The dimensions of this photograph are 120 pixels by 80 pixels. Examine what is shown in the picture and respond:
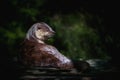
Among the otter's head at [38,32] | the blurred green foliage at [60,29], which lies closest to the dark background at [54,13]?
the blurred green foliage at [60,29]

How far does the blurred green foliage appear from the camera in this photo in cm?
536

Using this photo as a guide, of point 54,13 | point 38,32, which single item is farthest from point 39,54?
point 54,13

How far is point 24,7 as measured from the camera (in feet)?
19.2

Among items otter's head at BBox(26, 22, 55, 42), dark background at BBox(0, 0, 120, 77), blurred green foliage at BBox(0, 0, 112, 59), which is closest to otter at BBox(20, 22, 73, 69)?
otter's head at BBox(26, 22, 55, 42)

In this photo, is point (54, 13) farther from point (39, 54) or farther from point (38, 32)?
point (39, 54)

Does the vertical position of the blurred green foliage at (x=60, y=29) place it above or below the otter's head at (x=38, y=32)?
above

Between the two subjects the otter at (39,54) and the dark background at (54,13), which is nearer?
the otter at (39,54)

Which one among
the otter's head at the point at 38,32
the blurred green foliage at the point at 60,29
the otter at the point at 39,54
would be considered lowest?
the otter at the point at 39,54

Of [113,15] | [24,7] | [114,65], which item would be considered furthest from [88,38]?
[114,65]

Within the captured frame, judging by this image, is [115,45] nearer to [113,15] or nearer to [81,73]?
[113,15]

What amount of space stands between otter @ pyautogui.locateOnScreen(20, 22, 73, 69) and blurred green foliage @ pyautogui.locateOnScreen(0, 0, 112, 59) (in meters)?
1.49

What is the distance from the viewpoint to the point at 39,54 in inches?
130

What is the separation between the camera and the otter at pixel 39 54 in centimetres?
330

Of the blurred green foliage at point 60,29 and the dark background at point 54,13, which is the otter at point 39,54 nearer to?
the dark background at point 54,13
